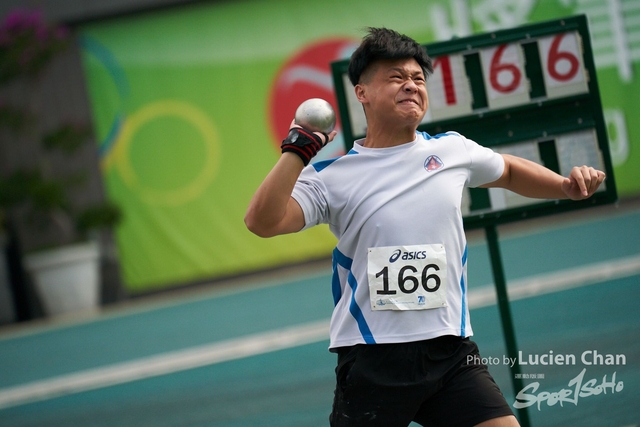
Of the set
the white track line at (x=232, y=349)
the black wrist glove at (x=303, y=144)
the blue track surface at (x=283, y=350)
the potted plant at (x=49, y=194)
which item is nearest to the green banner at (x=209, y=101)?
the potted plant at (x=49, y=194)

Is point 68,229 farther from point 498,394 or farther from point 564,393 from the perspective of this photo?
point 498,394

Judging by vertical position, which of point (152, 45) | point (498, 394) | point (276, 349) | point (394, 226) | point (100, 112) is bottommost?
point (276, 349)

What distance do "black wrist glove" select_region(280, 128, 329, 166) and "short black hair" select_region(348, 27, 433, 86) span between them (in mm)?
404

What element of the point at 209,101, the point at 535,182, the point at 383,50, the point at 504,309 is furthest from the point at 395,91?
the point at 209,101

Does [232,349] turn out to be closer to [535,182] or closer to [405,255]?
[535,182]

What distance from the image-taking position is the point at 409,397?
9.98ft

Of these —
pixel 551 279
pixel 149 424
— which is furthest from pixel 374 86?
pixel 551 279

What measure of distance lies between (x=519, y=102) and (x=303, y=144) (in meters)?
2.09

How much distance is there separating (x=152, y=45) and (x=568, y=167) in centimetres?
1309

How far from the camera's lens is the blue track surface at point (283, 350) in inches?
235

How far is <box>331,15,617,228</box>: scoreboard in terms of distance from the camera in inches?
182

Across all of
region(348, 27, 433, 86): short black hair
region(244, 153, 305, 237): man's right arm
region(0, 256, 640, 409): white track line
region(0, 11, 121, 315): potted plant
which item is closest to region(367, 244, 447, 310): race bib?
region(244, 153, 305, 237): man's right arm

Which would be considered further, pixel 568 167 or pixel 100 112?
pixel 100 112

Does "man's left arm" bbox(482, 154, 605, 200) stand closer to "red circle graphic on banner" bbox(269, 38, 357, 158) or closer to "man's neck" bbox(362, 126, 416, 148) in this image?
"man's neck" bbox(362, 126, 416, 148)
